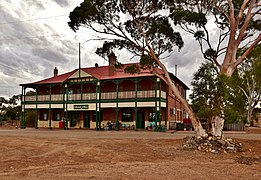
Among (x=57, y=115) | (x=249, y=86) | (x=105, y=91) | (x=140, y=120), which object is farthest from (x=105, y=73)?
(x=249, y=86)

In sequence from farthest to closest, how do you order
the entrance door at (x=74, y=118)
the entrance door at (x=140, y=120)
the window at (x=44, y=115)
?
the window at (x=44, y=115) → the entrance door at (x=74, y=118) → the entrance door at (x=140, y=120)

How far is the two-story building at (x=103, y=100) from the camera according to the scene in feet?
95.8

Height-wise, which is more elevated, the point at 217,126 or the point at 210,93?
the point at 210,93

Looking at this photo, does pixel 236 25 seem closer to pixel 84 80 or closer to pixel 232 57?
pixel 232 57

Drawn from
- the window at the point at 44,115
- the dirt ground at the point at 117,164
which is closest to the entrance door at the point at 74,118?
the window at the point at 44,115

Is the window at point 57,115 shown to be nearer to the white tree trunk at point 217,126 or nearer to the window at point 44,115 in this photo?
the window at point 44,115

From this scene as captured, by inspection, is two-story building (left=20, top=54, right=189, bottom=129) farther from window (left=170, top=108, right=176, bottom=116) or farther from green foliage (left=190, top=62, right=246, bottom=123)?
green foliage (left=190, top=62, right=246, bottom=123)

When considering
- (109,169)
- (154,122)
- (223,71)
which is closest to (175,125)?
(154,122)

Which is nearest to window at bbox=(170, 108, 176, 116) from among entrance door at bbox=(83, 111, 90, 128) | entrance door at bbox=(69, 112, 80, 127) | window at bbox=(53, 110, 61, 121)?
entrance door at bbox=(83, 111, 90, 128)

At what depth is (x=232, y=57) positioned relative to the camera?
599 inches

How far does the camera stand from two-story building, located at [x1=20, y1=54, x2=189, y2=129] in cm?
2920

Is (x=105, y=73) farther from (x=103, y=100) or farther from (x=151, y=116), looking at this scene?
(x=151, y=116)

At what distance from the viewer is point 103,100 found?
3098cm

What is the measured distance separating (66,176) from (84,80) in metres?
25.3
